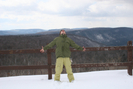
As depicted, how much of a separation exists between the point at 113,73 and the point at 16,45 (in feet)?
81.3

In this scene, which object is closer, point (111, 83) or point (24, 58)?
point (111, 83)

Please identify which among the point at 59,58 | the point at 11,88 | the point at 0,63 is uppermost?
the point at 59,58

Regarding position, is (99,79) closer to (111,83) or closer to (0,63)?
(111,83)

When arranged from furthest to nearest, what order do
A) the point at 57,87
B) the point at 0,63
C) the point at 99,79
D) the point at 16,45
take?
the point at 16,45, the point at 0,63, the point at 99,79, the point at 57,87

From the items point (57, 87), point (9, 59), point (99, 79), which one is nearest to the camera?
point (57, 87)

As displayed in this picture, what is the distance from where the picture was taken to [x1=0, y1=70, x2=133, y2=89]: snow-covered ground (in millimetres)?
5254

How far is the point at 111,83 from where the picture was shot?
5.57 m

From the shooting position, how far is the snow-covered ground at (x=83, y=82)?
17.2ft

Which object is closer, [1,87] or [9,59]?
[1,87]

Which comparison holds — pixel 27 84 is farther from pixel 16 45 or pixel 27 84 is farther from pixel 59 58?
pixel 16 45

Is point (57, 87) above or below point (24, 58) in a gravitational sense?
above

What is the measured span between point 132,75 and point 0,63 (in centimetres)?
1512

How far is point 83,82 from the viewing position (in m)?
5.66

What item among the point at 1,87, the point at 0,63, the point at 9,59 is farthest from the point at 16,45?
the point at 1,87
